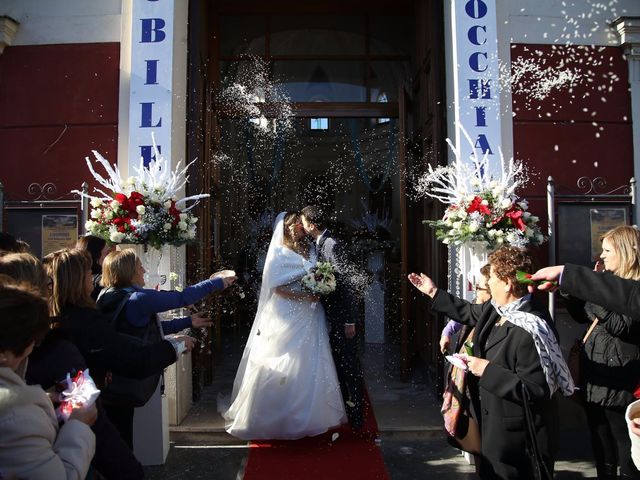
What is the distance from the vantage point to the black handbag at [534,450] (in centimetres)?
284

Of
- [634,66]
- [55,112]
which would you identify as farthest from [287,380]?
[634,66]

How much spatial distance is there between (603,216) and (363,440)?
328 centimetres

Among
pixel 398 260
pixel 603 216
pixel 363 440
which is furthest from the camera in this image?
pixel 398 260

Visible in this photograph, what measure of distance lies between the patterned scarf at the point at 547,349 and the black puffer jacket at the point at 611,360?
27.7 inches

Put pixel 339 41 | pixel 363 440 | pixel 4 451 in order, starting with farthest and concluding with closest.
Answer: pixel 339 41, pixel 363 440, pixel 4 451

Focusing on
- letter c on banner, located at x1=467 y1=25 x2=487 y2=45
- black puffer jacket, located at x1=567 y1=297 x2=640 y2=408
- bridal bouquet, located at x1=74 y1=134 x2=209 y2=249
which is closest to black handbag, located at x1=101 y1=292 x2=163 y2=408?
bridal bouquet, located at x1=74 y1=134 x2=209 y2=249

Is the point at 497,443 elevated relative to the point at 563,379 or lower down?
lower down

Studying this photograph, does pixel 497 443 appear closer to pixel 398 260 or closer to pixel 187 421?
pixel 187 421

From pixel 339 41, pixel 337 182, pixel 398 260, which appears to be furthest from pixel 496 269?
pixel 337 182

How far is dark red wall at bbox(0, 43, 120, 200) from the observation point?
19.6 feet

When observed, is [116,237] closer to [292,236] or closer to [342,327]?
[292,236]

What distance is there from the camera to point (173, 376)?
5312mm

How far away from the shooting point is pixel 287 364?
4.99 metres

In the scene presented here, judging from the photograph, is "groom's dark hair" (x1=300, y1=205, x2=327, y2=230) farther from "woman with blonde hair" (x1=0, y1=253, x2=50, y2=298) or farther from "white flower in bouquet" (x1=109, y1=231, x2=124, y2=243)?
"woman with blonde hair" (x1=0, y1=253, x2=50, y2=298)
